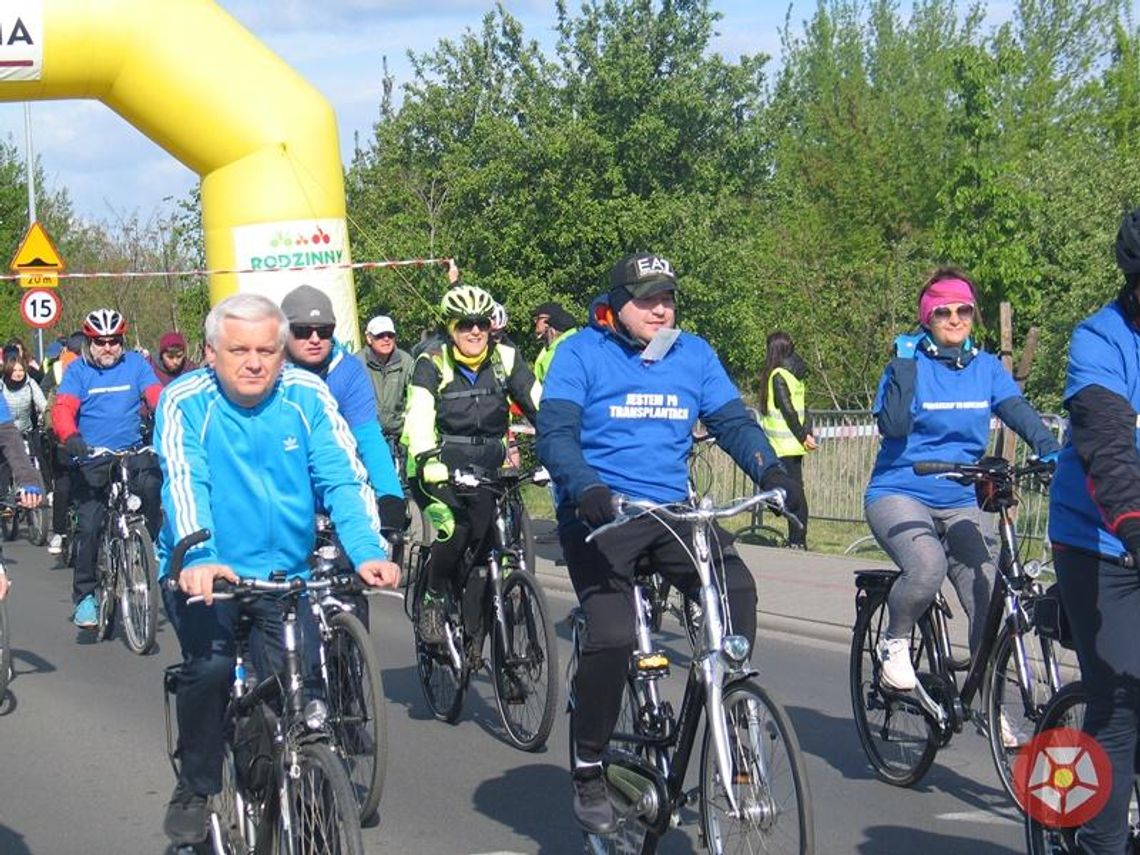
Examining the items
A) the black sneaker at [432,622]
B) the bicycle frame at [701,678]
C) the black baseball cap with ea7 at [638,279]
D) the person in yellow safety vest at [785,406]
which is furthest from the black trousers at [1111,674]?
the person in yellow safety vest at [785,406]

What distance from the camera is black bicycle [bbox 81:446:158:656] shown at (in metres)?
10.8

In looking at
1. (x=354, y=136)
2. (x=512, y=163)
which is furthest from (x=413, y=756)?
(x=354, y=136)

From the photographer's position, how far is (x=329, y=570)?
4762 mm

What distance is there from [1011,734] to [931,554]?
76cm

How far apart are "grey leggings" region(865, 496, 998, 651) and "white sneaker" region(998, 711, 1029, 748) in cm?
38

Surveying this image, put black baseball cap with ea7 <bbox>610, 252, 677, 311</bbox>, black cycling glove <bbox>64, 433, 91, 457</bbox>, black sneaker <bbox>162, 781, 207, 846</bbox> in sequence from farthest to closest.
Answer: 1. black cycling glove <bbox>64, 433, 91, 457</bbox>
2. black baseball cap with ea7 <bbox>610, 252, 677, 311</bbox>
3. black sneaker <bbox>162, 781, 207, 846</bbox>

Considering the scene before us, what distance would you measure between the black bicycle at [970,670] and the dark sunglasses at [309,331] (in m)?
2.40

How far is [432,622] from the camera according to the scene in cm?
845

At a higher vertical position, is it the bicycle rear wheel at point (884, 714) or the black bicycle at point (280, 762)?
the black bicycle at point (280, 762)

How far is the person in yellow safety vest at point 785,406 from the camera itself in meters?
15.3

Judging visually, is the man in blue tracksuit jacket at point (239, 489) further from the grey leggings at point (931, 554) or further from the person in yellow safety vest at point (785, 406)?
the person in yellow safety vest at point (785, 406)

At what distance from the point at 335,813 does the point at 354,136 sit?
144 ft

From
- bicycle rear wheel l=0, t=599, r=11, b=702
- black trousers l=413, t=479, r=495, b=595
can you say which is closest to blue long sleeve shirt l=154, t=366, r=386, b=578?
black trousers l=413, t=479, r=495, b=595

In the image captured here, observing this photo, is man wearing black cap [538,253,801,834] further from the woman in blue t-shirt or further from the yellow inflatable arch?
the yellow inflatable arch
